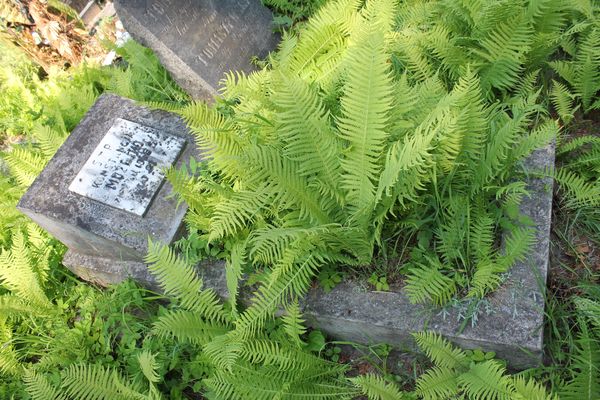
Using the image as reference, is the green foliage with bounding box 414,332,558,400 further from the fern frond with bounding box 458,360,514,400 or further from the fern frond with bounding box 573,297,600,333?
the fern frond with bounding box 573,297,600,333

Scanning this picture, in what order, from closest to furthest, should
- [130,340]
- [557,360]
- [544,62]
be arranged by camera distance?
1. [557,360]
2. [130,340]
3. [544,62]

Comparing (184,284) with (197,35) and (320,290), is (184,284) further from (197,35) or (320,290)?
(197,35)

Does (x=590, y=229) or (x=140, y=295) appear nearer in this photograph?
(x=590, y=229)

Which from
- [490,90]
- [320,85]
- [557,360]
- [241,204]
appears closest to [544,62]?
[490,90]

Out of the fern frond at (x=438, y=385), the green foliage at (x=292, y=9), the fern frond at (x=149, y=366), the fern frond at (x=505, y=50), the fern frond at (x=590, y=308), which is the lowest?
the fern frond at (x=149, y=366)

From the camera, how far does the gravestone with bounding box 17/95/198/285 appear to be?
296 cm

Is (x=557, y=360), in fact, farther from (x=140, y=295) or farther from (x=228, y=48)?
(x=228, y=48)

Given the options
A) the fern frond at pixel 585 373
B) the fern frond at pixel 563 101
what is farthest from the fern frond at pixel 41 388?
the fern frond at pixel 563 101

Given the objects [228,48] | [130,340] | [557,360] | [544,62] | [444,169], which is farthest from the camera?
[228,48]

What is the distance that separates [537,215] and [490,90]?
86 cm

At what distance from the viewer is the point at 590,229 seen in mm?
2525

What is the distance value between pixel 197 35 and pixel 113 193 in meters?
1.24

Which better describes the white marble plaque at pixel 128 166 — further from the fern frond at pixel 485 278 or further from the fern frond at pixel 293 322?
the fern frond at pixel 485 278

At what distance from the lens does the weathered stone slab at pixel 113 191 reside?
9.67 ft
